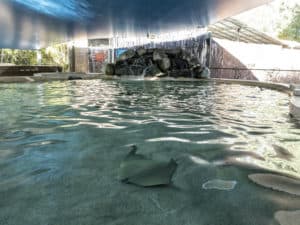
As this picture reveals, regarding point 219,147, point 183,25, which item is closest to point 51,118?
point 219,147

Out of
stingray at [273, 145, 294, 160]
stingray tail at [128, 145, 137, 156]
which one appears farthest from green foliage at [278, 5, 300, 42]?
stingray tail at [128, 145, 137, 156]

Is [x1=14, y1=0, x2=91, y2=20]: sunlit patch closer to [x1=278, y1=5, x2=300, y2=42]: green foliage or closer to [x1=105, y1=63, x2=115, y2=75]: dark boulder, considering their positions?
[x1=105, y1=63, x2=115, y2=75]: dark boulder

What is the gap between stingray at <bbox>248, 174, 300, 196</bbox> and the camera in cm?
166

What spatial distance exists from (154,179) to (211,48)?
13.0 metres

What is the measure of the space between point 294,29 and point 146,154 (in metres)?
33.3

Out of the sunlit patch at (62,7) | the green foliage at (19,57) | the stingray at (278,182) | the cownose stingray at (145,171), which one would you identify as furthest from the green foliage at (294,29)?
the cownose stingray at (145,171)

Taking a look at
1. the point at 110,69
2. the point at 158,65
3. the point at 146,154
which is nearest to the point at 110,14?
the point at 158,65

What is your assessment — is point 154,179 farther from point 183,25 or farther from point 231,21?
point 231,21

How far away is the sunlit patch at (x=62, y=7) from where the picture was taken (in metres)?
7.28

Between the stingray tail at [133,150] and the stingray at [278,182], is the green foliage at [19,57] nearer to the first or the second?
the stingray tail at [133,150]

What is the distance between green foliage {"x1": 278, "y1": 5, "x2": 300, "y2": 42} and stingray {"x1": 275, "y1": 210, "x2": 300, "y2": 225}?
1300 inches

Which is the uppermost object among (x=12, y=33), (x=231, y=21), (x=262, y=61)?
(x=231, y=21)

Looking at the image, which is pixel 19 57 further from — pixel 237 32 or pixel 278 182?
pixel 278 182

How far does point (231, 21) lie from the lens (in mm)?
19359
